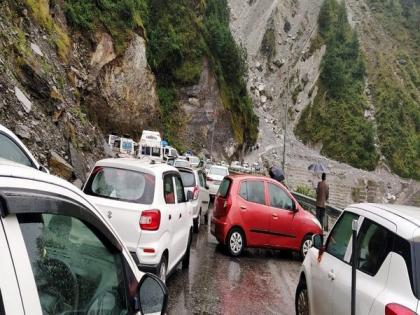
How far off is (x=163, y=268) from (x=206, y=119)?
49.7m

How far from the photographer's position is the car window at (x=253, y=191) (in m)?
11.2

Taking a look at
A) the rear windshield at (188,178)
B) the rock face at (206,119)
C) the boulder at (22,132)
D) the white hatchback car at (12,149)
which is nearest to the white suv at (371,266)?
the white hatchback car at (12,149)

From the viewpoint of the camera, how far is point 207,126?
185 ft

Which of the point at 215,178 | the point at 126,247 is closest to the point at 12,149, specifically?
the point at 126,247

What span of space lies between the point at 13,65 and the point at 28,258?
1611 cm

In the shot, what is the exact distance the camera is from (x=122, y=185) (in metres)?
6.96

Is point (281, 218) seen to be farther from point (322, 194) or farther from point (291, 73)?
point (291, 73)

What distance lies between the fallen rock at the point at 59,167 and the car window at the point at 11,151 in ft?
22.3

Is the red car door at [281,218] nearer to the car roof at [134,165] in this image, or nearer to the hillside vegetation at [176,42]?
the car roof at [134,165]

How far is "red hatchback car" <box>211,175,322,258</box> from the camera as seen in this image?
36.1 feet

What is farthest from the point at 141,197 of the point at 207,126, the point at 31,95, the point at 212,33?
the point at 212,33

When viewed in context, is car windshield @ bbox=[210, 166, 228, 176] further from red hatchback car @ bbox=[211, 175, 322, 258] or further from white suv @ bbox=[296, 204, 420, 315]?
white suv @ bbox=[296, 204, 420, 315]

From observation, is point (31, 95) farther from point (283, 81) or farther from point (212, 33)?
point (283, 81)

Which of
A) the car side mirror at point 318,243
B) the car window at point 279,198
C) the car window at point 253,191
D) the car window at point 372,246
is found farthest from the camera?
the car window at point 279,198
